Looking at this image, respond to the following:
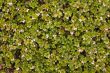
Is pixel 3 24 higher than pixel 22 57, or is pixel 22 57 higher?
pixel 3 24

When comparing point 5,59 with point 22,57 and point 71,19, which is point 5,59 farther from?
point 71,19

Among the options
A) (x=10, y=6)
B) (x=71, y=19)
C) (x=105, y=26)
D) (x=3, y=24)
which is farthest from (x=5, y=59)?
(x=105, y=26)

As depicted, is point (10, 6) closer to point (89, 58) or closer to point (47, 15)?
point (47, 15)

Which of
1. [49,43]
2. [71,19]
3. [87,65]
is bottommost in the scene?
[87,65]

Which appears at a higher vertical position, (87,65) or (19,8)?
(19,8)

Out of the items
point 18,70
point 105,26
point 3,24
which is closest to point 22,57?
point 18,70
